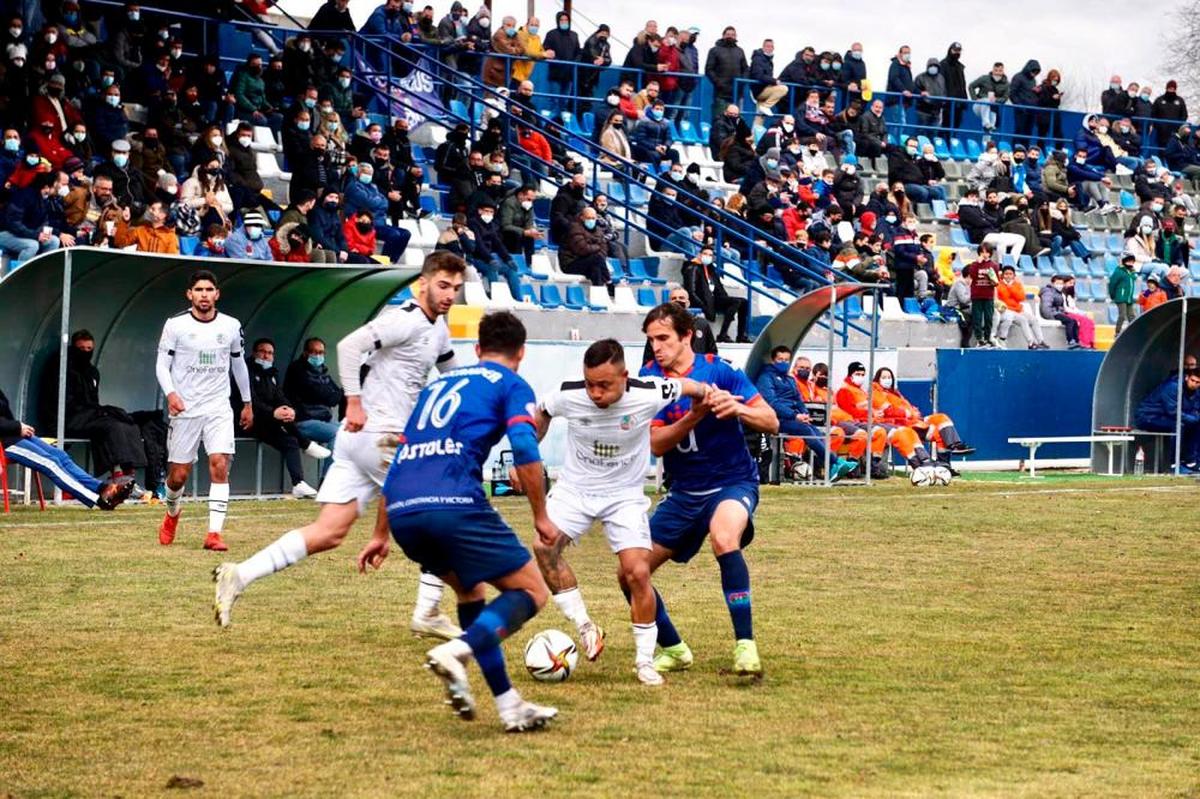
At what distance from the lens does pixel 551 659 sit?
8.99 metres

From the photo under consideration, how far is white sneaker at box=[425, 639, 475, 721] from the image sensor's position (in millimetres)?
7410

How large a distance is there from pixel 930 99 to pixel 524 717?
33.4 meters

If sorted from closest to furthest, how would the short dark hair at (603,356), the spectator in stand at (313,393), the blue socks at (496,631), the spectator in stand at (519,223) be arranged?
the blue socks at (496,631) → the short dark hair at (603,356) → the spectator in stand at (313,393) → the spectator in stand at (519,223)

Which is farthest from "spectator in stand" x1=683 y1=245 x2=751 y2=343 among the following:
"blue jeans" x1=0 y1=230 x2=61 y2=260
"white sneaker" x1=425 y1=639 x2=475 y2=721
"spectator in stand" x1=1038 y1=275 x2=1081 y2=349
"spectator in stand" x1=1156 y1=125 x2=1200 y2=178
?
"white sneaker" x1=425 y1=639 x2=475 y2=721

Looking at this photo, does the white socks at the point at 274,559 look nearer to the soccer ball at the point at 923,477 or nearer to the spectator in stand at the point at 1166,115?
the soccer ball at the point at 923,477

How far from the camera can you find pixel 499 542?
305 inches

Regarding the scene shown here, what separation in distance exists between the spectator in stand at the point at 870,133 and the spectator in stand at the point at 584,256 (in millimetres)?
10184

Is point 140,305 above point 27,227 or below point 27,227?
below

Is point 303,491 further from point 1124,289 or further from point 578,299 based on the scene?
point 1124,289

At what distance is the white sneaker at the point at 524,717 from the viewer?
7.66 metres

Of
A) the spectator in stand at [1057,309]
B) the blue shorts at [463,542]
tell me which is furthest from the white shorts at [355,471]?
the spectator in stand at [1057,309]

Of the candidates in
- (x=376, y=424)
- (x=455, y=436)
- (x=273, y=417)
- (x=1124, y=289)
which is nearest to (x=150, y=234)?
(x=273, y=417)

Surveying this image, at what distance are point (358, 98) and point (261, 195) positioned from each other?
4.48m

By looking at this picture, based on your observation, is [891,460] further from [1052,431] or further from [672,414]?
[672,414]
